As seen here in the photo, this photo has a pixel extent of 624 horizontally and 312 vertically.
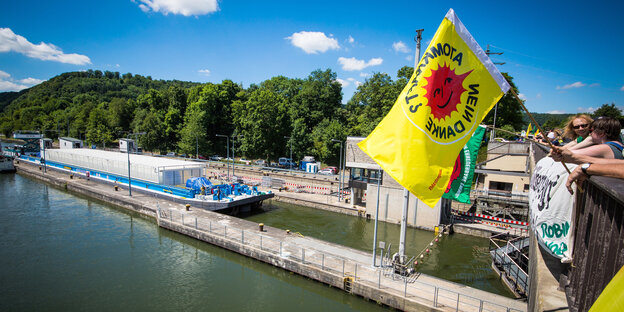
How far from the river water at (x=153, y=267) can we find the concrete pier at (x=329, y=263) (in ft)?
2.09

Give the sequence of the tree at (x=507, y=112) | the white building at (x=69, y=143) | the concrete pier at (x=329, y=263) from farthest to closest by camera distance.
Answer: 1. the white building at (x=69, y=143)
2. the tree at (x=507, y=112)
3. the concrete pier at (x=329, y=263)

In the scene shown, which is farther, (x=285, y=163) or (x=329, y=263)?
(x=285, y=163)

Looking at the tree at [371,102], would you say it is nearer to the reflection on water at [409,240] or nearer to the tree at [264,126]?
the tree at [264,126]

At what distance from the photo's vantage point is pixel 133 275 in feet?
55.2

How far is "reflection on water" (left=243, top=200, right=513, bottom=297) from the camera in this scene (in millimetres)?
18094

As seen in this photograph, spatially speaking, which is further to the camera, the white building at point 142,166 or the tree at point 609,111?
the tree at point 609,111

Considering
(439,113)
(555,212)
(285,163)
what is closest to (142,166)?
(285,163)

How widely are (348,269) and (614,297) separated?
1545cm

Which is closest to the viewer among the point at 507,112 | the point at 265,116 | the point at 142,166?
the point at 142,166

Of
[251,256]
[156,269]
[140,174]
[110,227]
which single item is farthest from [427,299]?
[140,174]

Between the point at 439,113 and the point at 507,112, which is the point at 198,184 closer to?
the point at 439,113

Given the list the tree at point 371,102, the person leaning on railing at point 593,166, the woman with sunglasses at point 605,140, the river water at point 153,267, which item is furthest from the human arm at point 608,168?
the tree at point 371,102

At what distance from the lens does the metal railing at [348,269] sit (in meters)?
12.5

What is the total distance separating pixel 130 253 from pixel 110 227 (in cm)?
645
